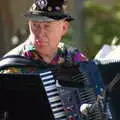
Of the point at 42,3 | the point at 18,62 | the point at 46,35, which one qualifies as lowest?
the point at 18,62

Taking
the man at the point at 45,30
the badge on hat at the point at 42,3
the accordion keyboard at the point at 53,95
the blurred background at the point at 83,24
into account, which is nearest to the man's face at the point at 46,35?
the man at the point at 45,30

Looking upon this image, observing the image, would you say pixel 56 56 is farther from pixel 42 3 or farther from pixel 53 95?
pixel 53 95

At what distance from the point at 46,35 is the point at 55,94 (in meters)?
0.47

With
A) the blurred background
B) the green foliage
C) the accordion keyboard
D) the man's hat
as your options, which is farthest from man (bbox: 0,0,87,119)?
the green foliage

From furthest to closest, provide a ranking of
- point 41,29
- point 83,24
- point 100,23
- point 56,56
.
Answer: point 100,23 < point 83,24 < point 56,56 < point 41,29

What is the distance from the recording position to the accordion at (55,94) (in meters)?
4.39

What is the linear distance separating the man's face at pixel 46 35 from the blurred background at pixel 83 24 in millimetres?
3458

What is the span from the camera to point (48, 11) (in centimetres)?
487

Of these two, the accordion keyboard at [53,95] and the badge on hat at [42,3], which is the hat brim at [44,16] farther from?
the accordion keyboard at [53,95]

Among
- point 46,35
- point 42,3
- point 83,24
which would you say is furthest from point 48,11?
point 83,24

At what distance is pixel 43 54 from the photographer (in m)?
4.89

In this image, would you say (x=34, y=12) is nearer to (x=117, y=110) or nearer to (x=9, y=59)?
(x=9, y=59)

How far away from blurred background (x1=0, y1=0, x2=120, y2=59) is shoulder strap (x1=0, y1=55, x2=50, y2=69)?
3672mm

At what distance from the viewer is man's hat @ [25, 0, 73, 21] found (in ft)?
15.7
